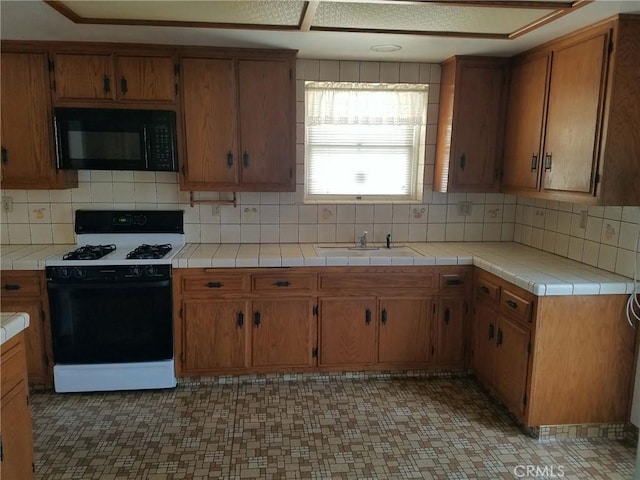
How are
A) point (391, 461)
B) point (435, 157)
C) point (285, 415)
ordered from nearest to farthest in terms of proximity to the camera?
point (391, 461)
point (285, 415)
point (435, 157)

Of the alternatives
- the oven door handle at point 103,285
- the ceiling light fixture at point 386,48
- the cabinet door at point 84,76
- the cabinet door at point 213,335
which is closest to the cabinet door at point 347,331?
the cabinet door at point 213,335

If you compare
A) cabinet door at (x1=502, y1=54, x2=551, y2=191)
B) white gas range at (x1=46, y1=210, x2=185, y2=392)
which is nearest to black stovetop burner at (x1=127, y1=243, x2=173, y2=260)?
white gas range at (x1=46, y1=210, x2=185, y2=392)

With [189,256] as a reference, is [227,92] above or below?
above

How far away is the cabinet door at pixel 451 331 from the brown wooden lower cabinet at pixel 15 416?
2.44 metres

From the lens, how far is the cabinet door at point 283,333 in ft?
10.0

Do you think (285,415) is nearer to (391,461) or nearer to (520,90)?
(391,461)

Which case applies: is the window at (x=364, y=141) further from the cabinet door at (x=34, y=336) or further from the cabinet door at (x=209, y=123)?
the cabinet door at (x=34, y=336)

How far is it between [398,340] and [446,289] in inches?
19.3

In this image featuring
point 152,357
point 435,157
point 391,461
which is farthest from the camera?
point 435,157

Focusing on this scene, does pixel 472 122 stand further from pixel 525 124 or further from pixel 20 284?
pixel 20 284

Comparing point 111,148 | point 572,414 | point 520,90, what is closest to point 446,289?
point 572,414

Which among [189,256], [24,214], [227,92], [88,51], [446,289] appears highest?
[88,51]

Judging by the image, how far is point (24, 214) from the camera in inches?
129

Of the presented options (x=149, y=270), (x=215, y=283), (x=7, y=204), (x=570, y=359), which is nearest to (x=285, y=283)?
(x=215, y=283)
